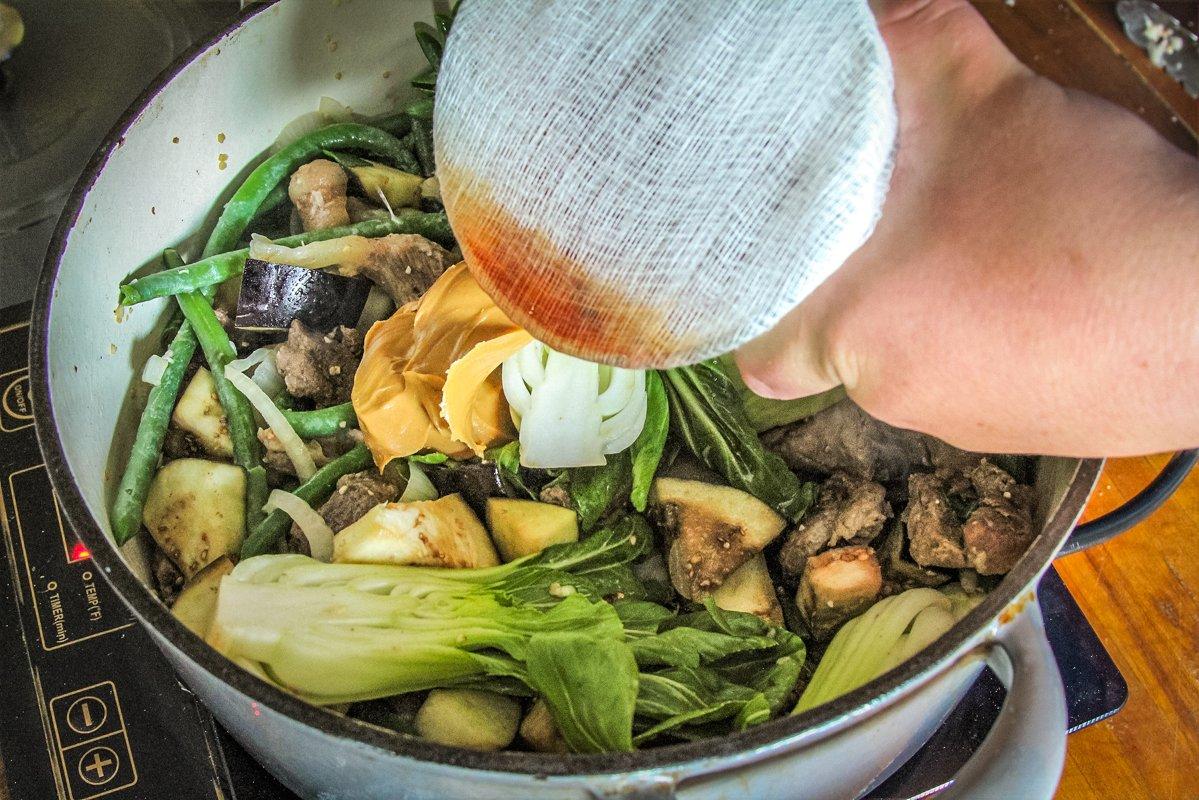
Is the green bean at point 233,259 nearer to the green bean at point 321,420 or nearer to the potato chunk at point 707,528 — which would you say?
the green bean at point 321,420

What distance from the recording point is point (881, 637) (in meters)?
0.99

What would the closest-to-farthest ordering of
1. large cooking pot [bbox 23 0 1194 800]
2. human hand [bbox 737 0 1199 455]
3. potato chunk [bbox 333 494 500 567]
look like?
human hand [bbox 737 0 1199 455] → large cooking pot [bbox 23 0 1194 800] → potato chunk [bbox 333 494 500 567]

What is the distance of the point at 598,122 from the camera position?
703 millimetres

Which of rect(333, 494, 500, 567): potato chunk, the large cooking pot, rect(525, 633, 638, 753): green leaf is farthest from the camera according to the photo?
rect(333, 494, 500, 567): potato chunk

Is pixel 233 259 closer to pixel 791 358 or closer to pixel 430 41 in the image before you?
pixel 430 41

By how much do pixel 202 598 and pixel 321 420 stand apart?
23 centimetres

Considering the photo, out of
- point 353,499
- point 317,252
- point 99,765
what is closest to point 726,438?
point 353,499

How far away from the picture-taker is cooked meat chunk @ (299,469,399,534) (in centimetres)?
108

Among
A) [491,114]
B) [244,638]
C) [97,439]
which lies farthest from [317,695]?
[491,114]

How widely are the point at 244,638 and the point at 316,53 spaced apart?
743 millimetres

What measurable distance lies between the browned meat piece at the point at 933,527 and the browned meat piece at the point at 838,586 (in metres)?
0.05

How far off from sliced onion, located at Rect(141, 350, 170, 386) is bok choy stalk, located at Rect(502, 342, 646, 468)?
386mm

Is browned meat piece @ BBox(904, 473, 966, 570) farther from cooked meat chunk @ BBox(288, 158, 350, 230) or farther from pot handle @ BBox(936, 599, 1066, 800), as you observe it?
cooked meat chunk @ BBox(288, 158, 350, 230)

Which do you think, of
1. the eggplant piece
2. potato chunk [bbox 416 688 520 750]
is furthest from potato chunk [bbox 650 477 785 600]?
the eggplant piece
